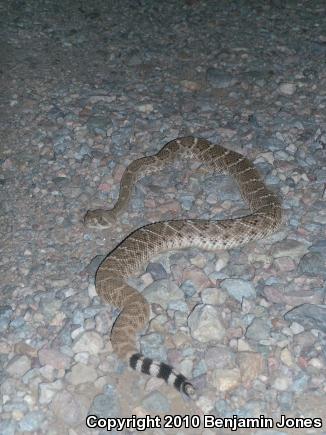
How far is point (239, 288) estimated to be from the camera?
6.29m

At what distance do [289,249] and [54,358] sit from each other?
2.97 metres

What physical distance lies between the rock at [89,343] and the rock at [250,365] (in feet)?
4.49

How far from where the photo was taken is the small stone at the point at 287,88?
10.1 metres

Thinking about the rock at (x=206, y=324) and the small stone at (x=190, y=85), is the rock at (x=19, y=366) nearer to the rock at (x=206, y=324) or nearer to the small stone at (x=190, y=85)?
the rock at (x=206, y=324)

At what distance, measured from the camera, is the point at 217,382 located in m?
5.32

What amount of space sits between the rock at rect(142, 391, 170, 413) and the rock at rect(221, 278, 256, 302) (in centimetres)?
146

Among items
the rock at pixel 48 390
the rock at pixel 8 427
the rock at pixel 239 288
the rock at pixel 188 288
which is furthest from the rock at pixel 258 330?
the rock at pixel 8 427

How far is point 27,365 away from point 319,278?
323 cm

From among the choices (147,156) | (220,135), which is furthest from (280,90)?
(147,156)

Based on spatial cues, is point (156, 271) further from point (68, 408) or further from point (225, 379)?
point (68, 408)

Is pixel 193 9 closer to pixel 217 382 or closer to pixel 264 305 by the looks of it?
pixel 264 305

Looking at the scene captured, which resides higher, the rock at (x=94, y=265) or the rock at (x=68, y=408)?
the rock at (x=68, y=408)

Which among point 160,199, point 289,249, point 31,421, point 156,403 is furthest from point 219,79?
point 31,421

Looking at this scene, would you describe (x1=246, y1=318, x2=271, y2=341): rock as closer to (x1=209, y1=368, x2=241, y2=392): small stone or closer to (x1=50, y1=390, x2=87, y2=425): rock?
(x1=209, y1=368, x2=241, y2=392): small stone
